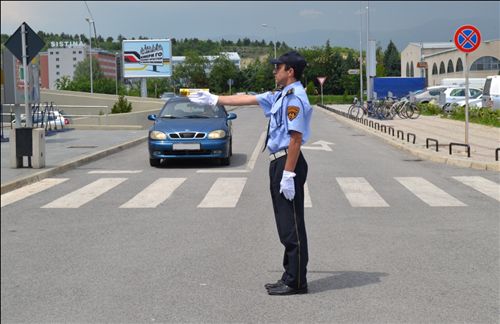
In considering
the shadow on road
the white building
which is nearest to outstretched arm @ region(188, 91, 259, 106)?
the shadow on road

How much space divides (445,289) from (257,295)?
1570mm

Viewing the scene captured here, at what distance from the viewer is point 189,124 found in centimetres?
1616

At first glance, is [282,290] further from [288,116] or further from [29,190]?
[29,190]

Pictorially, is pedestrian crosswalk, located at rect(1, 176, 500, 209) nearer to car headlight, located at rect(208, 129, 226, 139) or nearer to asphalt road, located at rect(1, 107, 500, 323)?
asphalt road, located at rect(1, 107, 500, 323)

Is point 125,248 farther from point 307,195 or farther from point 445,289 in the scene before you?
point 307,195

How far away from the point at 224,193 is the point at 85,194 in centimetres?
225

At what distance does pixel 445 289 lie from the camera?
19.5ft

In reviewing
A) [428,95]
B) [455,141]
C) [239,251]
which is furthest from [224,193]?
[428,95]

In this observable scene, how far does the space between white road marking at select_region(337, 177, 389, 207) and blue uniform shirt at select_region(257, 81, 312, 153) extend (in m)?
5.03

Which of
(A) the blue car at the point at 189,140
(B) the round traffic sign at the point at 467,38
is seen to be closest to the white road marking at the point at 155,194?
A: (A) the blue car at the point at 189,140

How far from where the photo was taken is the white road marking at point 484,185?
1159 centimetres

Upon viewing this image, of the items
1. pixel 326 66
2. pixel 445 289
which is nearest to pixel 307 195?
pixel 445 289

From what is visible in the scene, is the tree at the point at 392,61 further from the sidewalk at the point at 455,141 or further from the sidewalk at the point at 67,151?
the sidewalk at the point at 67,151

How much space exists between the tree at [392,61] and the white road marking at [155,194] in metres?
141
